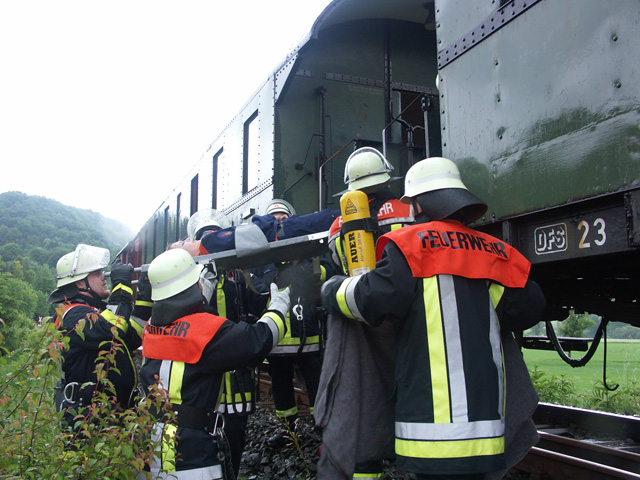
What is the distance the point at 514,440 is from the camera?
97.0 inches

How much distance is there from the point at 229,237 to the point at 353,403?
157 cm

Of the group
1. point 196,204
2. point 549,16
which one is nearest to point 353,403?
point 549,16

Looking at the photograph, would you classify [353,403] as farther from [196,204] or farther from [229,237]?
[196,204]

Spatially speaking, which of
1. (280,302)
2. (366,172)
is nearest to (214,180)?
Answer: (280,302)

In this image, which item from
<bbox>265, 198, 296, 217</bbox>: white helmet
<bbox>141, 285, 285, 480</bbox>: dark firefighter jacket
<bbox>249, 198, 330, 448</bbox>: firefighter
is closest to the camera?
<bbox>141, 285, 285, 480</bbox>: dark firefighter jacket

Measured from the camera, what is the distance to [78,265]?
4.20 m

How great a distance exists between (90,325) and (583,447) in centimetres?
386

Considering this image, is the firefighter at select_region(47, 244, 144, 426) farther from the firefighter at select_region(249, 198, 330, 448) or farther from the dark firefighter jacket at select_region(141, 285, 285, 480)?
the firefighter at select_region(249, 198, 330, 448)

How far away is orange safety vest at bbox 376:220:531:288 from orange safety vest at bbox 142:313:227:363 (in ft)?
3.67

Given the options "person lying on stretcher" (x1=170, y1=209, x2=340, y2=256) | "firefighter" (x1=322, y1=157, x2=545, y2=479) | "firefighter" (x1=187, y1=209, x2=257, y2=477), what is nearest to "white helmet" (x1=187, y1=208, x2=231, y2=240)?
"person lying on stretcher" (x1=170, y1=209, x2=340, y2=256)

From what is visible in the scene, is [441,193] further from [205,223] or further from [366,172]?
[205,223]

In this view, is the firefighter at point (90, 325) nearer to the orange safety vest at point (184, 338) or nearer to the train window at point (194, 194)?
the orange safety vest at point (184, 338)

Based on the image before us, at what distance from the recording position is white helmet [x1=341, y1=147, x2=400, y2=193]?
3.13m

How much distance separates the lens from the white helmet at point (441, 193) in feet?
7.86
